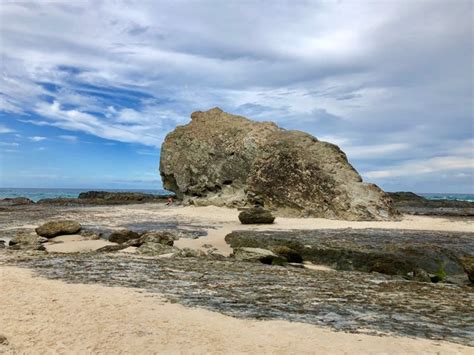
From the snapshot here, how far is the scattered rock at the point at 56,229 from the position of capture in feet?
58.1

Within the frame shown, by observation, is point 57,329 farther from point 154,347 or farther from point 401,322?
point 401,322

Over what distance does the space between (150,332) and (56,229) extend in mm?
13656

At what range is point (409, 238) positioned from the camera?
1675 cm

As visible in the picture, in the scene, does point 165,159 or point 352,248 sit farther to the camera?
point 165,159

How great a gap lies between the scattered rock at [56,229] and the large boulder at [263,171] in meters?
14.3

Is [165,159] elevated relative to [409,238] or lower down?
elevated

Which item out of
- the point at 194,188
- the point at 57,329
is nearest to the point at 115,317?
the point at 57,329

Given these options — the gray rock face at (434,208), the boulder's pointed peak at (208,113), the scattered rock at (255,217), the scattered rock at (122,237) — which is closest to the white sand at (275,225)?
the scattered rock at (255,217)

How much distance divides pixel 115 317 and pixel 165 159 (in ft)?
111

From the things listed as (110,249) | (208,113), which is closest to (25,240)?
(110,249)

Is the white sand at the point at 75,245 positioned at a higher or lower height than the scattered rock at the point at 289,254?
lower

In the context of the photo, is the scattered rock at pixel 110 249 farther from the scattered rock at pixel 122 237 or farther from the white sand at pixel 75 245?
the scattered rock at pixel 122 237

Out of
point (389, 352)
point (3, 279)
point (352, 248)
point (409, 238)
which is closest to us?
point (389, 352)

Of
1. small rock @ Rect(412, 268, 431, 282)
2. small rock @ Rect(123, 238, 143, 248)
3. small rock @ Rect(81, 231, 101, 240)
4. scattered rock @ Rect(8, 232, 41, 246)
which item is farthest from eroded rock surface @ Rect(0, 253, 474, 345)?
small rock @ Rect(81, 231, 101, 240)
